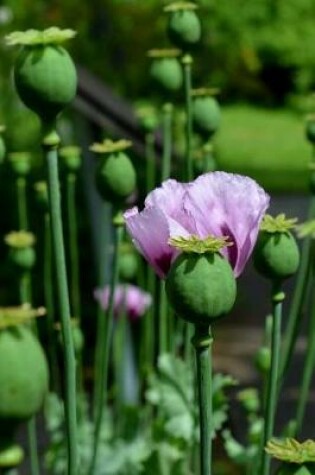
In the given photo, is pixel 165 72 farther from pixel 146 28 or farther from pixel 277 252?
pixel 146 28

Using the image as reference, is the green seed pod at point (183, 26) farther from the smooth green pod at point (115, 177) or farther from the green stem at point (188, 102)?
the smooth green pod at point (115, 177)

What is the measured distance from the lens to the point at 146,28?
677 centimetres

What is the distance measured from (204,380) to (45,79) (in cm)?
26

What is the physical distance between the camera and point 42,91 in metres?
1.07

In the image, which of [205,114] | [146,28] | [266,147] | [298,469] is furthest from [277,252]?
[266,147]

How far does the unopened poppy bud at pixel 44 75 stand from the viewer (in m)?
1.07

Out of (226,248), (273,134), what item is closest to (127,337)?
(226,248)

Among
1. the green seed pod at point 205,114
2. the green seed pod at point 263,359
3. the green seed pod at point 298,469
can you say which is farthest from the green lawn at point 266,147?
the green seed pod at point 298,469

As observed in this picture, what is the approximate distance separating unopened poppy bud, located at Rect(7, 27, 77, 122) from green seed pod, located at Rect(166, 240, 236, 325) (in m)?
0.18

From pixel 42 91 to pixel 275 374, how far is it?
1.32 ft

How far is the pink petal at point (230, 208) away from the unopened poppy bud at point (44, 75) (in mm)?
123

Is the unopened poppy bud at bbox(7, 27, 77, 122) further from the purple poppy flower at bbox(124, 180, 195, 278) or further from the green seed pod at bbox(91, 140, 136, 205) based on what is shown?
the green seed pod at bbox(91, 140, 136, 205)

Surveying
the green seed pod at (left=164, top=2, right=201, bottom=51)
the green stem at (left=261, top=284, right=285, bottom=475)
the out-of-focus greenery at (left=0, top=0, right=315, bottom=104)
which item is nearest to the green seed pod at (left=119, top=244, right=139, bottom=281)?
the green seed pod at (left=164, top=2, right=201, bottom=51)

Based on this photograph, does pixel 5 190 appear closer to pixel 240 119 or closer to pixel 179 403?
pixel 179 403
